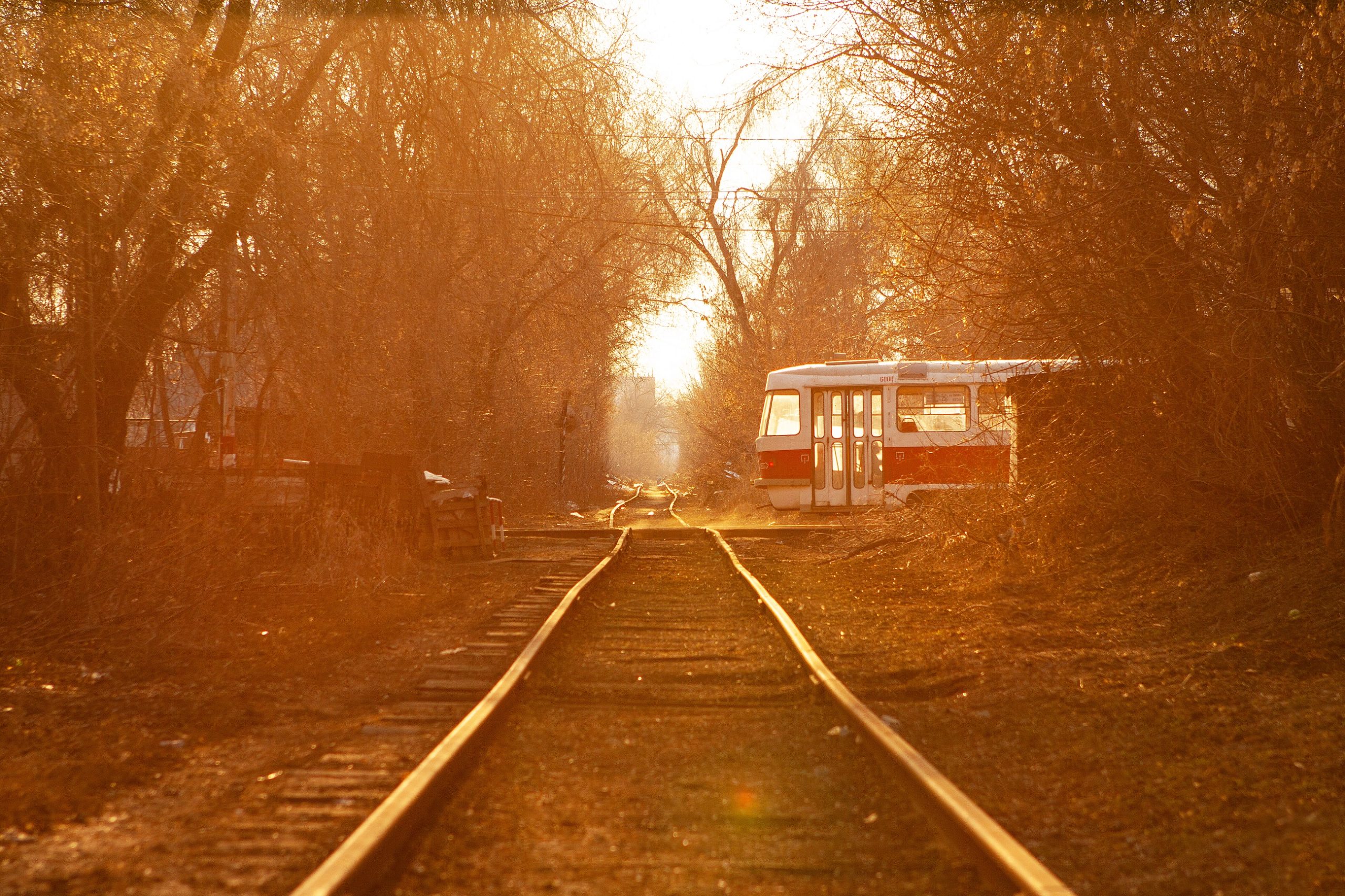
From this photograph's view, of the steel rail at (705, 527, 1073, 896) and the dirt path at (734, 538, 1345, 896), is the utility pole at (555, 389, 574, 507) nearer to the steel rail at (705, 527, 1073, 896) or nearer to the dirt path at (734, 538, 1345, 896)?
the dirt path at (734, 538, 1345, 896)

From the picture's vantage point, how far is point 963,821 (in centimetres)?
388

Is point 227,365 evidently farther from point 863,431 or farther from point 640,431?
point 640,431

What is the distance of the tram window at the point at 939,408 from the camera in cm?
2028

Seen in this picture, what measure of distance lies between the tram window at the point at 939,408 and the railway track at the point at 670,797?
12937mm

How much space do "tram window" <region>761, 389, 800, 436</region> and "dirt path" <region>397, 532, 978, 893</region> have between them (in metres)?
14.0

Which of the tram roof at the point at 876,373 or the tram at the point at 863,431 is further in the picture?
the tram at the point at 863,431

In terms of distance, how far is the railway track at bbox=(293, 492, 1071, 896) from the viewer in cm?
371

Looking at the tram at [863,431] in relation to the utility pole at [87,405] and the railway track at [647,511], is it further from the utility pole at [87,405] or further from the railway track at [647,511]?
the utility pole at [87,405]

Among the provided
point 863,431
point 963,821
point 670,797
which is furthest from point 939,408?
point 963,821

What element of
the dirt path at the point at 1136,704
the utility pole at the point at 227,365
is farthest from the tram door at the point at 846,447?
the utility pole at the point at 227,365

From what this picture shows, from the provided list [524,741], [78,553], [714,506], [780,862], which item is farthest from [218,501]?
[714,506]

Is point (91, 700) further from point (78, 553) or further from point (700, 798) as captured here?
point (700, 798)

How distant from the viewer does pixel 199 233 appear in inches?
490

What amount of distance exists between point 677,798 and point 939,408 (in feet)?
54.2
